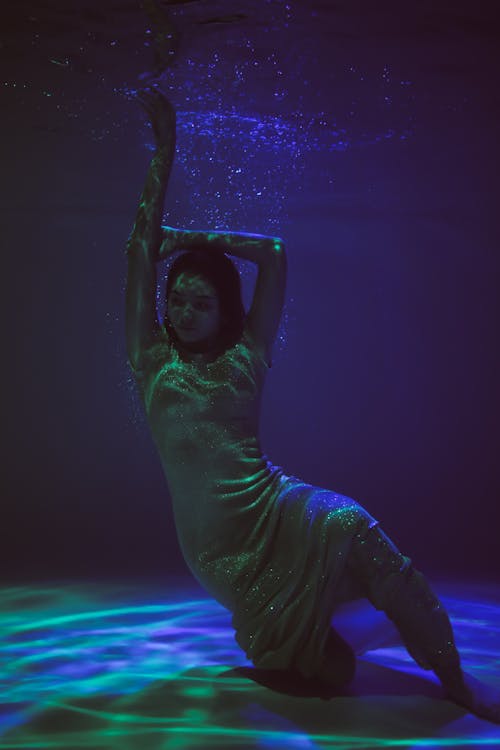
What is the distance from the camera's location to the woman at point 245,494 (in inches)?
170

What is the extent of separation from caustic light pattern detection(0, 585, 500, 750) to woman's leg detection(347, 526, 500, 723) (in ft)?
0.57

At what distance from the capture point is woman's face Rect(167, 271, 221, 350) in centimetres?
471

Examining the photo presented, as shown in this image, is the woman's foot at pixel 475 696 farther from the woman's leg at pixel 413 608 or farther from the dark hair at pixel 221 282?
the dark hair at pixel 221 282

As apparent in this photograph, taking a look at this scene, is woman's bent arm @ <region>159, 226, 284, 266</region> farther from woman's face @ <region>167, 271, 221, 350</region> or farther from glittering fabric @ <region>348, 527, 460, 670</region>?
glittering fabric @ <region>348, 527, 460, 670</region>

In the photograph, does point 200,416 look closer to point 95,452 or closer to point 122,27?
point 122,27

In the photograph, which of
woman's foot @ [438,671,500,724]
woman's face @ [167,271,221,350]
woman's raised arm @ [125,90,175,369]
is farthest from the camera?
woman's raised arm @ [125,90,175,369]

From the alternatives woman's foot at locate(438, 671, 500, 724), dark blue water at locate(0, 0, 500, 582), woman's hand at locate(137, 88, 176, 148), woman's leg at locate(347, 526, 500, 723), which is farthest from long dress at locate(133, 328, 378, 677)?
dark blue water at locate(0, 0, 500, 582)

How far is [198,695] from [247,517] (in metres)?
1.13

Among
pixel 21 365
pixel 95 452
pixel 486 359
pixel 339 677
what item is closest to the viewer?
pixel 339 677

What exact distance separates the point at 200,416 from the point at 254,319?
770mm

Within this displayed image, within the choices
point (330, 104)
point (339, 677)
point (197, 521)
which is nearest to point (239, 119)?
point (330, 104)

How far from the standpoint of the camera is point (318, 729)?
3.99m

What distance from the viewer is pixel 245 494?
15.0ft

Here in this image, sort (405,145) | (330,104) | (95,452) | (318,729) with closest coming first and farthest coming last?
(318,729)
(330,104)
(405,145)
(95,452)
